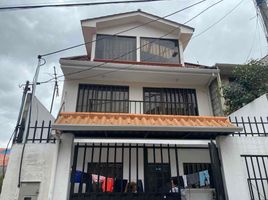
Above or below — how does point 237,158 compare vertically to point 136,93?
below

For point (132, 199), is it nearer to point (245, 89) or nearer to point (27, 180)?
point (27, 180)

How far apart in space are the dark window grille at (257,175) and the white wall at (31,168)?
16.5 ft

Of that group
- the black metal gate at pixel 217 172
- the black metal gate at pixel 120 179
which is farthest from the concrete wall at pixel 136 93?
the black metal gate at pixel 217 172

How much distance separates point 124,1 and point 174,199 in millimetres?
5601

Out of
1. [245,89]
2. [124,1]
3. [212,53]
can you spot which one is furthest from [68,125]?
[212,53]

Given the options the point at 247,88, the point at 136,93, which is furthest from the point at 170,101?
the point at 247,88

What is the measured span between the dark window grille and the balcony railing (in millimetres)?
3632

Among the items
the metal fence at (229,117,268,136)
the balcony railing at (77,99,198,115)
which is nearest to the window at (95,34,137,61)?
the balcony railing at (77,99,198,115)

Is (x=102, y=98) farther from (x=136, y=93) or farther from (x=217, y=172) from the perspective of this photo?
(x=217, y=172)

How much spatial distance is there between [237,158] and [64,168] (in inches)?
175

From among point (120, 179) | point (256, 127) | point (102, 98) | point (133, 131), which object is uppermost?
point (102, 98)

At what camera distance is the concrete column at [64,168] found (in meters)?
4.61

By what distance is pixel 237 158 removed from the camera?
5.29m

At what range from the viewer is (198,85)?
31.5ft
